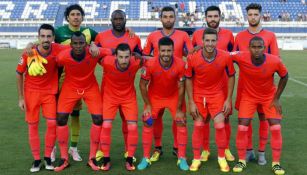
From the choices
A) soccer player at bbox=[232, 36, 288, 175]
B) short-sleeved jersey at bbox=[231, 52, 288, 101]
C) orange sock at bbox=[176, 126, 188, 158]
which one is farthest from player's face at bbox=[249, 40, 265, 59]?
orange sock at bbox=[176, 126, 188, 158]

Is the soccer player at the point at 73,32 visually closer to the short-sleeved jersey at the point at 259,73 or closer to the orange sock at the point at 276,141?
the short-sleeved jersey at the point at 259,73

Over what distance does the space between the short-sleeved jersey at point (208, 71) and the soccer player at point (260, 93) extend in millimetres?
152

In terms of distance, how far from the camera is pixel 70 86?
6.04m

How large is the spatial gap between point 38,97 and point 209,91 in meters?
2.24

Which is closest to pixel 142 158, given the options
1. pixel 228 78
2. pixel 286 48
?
pixel 228 78

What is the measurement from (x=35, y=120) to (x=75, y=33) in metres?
1.24

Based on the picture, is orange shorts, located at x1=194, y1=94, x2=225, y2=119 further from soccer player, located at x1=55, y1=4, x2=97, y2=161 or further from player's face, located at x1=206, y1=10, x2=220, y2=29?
soccer player, located at x1=55, y1=4, x2=97, y2=161

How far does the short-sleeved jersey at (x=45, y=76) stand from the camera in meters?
5.88

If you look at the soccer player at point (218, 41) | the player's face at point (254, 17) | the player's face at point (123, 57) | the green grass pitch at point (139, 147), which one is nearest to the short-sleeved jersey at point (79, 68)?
the player's face at point (123, 57)

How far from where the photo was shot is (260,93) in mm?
5957

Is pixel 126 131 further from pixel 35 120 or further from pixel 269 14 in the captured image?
pixel 269 14

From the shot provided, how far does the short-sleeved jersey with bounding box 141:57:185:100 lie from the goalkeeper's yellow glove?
4.25 ft

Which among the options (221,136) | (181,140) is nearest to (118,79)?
(181,140)

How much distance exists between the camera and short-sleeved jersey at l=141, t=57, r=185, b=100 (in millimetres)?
6000
